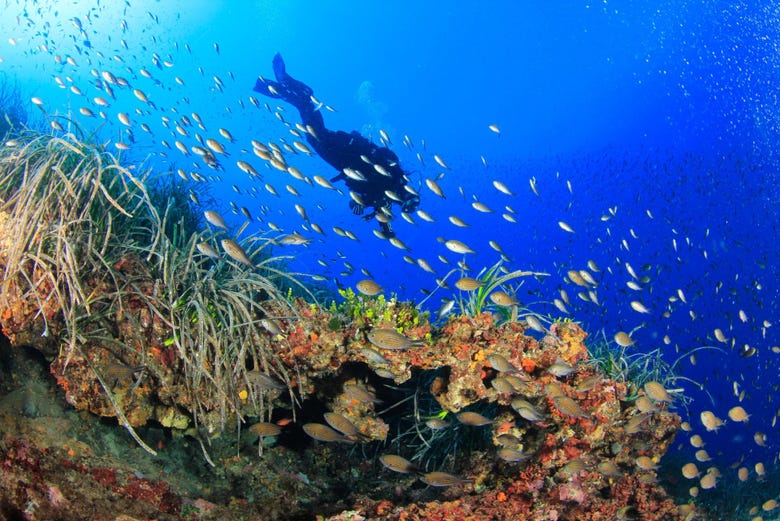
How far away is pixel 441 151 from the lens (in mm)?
88625

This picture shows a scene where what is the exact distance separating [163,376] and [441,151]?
89.4m

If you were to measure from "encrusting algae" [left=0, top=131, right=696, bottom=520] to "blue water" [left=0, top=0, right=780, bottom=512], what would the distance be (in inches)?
402

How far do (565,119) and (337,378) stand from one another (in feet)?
258

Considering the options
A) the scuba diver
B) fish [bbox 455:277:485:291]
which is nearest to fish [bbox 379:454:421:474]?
fish [bbox 455:277:485:291]

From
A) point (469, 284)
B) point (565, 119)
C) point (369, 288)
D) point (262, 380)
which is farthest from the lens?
point (565, 119)

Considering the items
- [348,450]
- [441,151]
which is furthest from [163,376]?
[441,151]

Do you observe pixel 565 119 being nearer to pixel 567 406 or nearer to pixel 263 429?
pixel 567 406

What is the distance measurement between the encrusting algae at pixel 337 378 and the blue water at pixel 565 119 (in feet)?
33.5

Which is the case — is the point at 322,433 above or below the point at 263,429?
above

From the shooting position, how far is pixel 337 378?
180 inches

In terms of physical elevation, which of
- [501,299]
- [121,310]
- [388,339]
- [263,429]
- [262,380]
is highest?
[501,299]

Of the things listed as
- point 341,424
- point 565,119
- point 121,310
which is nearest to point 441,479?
point 341,424

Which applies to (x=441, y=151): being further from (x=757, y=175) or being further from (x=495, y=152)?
(x=757, y=175)

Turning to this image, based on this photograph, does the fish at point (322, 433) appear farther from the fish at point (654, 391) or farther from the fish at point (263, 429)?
the fish at point (654, 391)
